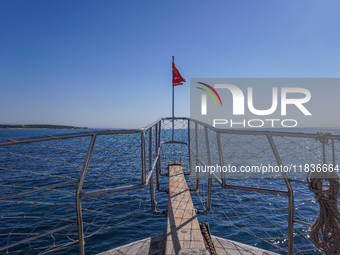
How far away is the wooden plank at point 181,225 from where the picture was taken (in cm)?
250

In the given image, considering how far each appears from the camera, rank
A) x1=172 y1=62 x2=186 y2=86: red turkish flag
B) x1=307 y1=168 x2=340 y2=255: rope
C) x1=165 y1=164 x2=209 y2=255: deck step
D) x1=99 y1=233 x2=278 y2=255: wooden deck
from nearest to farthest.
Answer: x1=307 y1=168 x2=340 y2=255: rope → x1=165 y1=164 x2=209 y2=255: deck step → x1=99 y1=233 x2=278 y2=255: wooden deck → x1=172 y1=62 x2=186 y2=86: red turkish flag

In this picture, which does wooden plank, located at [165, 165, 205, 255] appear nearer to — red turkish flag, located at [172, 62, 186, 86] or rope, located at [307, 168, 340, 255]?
rope, located at [307, 168, 340, 255]

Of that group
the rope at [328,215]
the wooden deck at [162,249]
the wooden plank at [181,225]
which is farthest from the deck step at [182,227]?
the rope at [328,215]

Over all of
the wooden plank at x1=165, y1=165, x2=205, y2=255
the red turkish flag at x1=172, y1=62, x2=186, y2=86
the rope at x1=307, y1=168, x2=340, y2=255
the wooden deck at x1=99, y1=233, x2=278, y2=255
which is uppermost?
the red turkish flag at x1=172, y1=62, x2=186, y2=86

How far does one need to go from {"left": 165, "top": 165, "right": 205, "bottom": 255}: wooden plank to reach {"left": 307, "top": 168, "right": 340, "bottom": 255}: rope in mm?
1280

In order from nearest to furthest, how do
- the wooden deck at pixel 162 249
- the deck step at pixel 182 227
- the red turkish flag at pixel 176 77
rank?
the deck step at pixel 182 227
the wooden deck at pixel 162 249
the red turkish flag at pixel 176 77

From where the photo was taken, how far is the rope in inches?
73.7

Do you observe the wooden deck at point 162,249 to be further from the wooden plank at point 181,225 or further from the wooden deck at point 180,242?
the wooden plank at point 181,225

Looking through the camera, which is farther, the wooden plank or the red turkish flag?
the red turkish flag

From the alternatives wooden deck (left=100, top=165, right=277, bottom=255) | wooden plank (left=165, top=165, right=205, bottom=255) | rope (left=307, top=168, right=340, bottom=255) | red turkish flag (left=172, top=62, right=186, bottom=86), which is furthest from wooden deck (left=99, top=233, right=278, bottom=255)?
red turkish flag (left=172, top=62, right=186, bottom=86)

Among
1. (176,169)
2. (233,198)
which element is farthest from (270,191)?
(233,198)

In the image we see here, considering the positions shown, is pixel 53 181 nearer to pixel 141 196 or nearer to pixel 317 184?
pixel 141 196

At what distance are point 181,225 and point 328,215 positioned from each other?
185 cm

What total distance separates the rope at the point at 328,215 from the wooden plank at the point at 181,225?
1280mm
